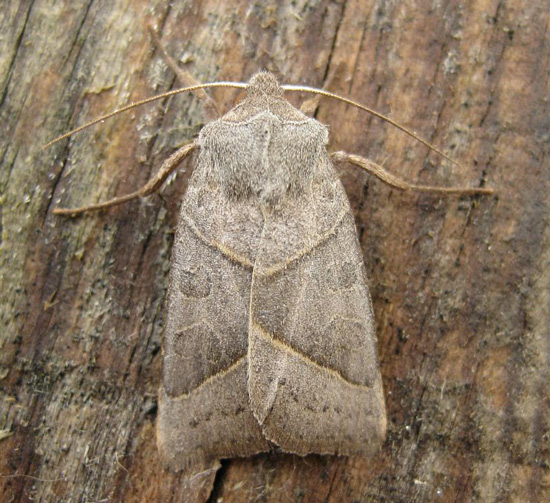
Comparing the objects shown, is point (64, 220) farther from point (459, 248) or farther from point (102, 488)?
point (459, 248)

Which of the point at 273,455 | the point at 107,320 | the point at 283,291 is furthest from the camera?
the point at 107,320

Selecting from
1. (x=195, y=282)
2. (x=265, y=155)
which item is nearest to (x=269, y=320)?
(x=195, y=282)

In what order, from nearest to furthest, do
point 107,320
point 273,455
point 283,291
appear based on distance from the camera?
point 283,291 < point 273,455 < point 107,320

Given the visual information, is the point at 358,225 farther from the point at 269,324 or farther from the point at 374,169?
the point at 269,324

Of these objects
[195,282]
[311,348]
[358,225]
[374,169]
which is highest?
[374,169]

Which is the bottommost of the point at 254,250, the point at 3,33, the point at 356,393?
the point at 356,393

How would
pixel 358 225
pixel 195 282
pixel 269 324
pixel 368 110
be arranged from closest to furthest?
pixel 269 324
pixel 195 282
pixel 368 110
pixel 358 225

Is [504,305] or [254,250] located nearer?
[254,250]

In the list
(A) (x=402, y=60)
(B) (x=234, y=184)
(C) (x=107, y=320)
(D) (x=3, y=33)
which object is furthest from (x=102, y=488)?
(A) (x=402, y=60)
